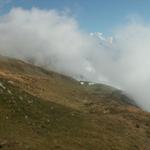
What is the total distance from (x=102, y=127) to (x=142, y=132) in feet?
34.7

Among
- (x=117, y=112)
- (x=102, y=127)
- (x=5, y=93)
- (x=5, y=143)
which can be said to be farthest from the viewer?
(x=117, y=112)

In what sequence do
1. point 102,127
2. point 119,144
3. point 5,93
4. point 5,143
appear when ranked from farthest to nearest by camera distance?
point 102,127, point 5,93, point 119,144, point 5,143

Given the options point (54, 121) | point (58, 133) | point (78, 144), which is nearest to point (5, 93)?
point (54, 121)

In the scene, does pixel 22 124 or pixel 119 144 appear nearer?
pixel 22 124

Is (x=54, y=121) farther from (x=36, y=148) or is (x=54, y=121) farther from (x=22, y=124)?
(x=36, y=148)

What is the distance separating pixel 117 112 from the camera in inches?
3605

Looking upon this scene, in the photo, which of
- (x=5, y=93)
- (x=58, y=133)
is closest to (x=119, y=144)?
(x=58, y=133)

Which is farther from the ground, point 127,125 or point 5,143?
point 127,125

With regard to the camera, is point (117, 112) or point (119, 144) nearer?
point (119, 144)

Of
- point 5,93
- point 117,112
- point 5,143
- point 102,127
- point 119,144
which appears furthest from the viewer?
point 117,112

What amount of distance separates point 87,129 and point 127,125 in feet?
49.9

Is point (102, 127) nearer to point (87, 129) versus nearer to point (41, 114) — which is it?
point (87, 129)

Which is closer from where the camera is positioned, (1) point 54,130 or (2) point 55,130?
(1) point 54,130

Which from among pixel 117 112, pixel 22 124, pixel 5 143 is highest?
pixel 117 112
